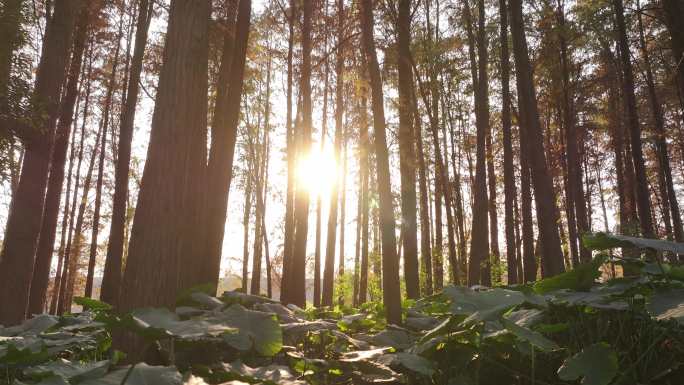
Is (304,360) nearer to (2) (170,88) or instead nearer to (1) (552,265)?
(2) (170,88)

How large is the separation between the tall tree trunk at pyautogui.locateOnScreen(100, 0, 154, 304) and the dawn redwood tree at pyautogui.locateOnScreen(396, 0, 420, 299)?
6008 millimetres

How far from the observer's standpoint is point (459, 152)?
16406 mm

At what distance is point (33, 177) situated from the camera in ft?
23.9

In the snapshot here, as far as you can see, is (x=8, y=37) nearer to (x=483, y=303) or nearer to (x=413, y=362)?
(x=413, y=362)

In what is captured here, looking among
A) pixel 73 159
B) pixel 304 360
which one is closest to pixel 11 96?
pixel 304 360

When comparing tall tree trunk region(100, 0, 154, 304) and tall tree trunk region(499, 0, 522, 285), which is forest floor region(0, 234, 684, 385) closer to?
tall tree trunk region(100, 0, 154, 304)

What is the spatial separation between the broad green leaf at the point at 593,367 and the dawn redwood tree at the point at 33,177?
7.98 metres

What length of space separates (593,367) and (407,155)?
5.29 m

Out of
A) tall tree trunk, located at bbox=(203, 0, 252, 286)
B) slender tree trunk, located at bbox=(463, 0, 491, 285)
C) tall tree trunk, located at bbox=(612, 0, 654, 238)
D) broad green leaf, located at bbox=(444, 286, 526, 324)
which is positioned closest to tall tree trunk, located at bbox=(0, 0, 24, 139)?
tall tree trunk, located at bbox=(203, 0, 252, 286)

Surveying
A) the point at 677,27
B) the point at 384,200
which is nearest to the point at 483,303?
the point at 384,200

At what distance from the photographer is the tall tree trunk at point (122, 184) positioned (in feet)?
29.5

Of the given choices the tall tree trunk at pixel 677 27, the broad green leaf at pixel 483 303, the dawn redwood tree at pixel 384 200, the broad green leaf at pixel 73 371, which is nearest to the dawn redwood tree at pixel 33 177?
the dawn redwood tree at pixel 384 200

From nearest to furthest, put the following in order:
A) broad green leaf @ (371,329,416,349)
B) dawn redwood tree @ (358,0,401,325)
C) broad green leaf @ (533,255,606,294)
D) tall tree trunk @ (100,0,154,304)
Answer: broad green leaf @ (533,255,606,294)
broad green leaf @ (371,329,416,349)
dawn redwood tree @ (358,0,401,325)
tall tree trunk @ (100,0,154,304)

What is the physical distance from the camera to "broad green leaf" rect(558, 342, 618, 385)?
1314 millimetres
